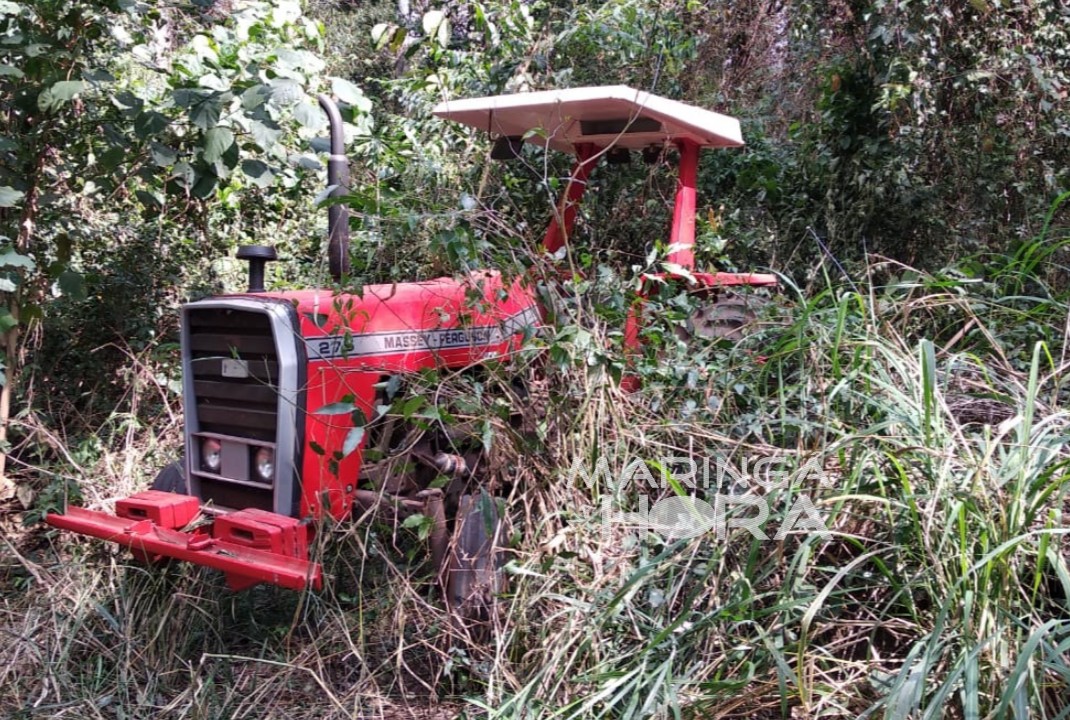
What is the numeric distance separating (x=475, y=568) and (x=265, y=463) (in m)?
0.91

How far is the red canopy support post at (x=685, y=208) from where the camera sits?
13.8ft

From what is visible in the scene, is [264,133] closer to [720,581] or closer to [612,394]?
[612,394]

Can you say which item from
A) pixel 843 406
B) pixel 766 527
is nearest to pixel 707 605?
pixel 766 527

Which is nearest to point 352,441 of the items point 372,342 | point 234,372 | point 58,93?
point 372,342

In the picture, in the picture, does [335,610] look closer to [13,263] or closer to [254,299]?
[254,299]

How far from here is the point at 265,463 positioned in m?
3.66

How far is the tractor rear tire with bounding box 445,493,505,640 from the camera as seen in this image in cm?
326

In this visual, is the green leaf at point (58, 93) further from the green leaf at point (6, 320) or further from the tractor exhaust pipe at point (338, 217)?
the tractor exhaust pipe at point (338, 217)

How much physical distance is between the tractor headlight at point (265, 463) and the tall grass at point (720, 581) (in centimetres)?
34

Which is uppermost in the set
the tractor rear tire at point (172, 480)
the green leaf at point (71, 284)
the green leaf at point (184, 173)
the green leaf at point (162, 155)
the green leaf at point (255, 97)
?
the green leaf at point (255, 97)

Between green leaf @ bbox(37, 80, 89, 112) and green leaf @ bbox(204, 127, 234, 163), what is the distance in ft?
1.80

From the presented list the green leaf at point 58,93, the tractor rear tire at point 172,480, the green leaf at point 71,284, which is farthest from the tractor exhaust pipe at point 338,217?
the green leaf at point 71,284

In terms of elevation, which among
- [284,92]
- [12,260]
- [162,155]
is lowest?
[12,260]

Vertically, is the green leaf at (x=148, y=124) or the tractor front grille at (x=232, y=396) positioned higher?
the green leaf at (x=148, y=124)
